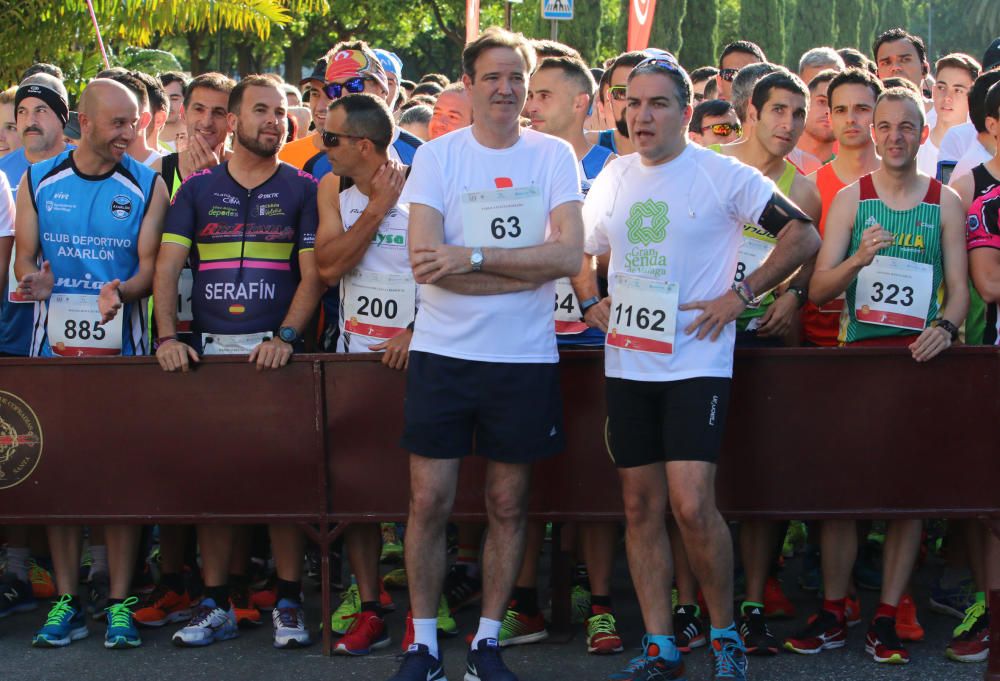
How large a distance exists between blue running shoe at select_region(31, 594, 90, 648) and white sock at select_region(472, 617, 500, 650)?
6.17ft

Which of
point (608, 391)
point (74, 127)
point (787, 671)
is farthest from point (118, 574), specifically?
point (74, 127)

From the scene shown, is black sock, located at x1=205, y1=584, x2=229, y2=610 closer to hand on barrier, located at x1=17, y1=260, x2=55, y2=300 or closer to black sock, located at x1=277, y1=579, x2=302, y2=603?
black sock, located at x1=277, y1=579, x2=302, y2=603

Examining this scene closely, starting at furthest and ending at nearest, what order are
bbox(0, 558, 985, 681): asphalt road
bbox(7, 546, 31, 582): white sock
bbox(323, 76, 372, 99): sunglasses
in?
1. bbox(323, 76, 372, 99): sunglasses
2. bbox(7, 546, 31, 582): white sock
3. bbox(0, 558, 985, 681): asphalt road

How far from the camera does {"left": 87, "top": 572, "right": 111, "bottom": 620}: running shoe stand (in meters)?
6.41

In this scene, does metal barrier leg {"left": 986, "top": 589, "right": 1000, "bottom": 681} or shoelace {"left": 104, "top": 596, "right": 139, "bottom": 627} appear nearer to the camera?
metal barrier leg {"left": 986, "top": 589, "right": 1000, "bottom": 681}

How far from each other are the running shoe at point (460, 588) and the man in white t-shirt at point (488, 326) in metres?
1.14

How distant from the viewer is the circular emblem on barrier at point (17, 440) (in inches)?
229

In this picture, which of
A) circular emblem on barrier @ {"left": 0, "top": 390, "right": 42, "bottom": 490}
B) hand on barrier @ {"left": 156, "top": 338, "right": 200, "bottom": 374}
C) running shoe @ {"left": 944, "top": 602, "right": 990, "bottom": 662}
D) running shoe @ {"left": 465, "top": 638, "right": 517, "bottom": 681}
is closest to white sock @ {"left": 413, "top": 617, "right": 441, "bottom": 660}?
running shoe @ {"left": 465, "top": 638, "right": 517, "bottom": 681}

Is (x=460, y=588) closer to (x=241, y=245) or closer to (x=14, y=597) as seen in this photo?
(x=241, y=245)

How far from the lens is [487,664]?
17.3 feet

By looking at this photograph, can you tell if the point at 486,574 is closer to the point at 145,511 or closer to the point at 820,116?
the point at 145,511

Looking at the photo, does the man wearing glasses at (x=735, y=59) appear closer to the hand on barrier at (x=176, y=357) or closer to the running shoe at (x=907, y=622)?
the running shoe at (x=907, y=622)

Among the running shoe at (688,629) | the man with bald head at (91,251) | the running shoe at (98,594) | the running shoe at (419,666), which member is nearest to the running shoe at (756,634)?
the running shoe at (688,629)

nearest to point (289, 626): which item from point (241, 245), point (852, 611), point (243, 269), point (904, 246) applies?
point (243, 269)
